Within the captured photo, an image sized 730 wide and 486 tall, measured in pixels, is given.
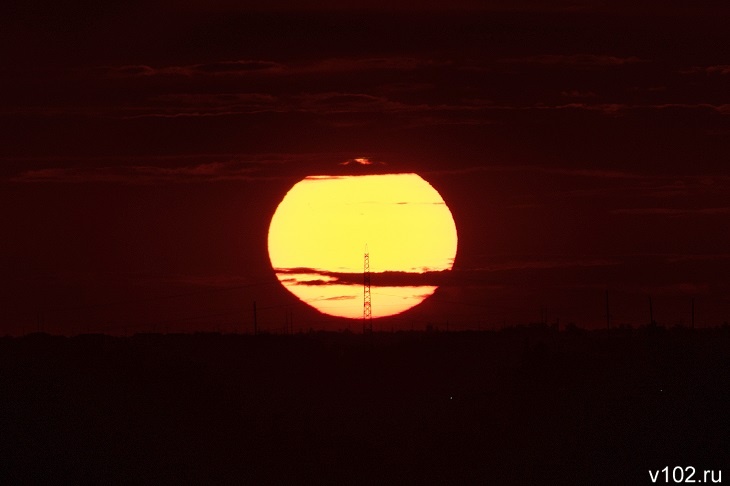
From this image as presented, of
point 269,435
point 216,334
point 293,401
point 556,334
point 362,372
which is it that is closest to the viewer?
point 269,435

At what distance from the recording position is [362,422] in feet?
373

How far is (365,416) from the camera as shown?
116750mm

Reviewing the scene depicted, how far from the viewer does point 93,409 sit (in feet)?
357

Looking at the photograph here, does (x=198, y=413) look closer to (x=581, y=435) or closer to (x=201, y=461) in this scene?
(x=201, y=461)

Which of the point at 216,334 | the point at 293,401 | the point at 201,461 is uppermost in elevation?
the point at 216,334

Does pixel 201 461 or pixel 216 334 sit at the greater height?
pixel 216 334

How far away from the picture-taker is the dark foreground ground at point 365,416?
9719 centimetres

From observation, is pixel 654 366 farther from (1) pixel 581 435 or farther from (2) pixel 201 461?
(2) pixel 201 461

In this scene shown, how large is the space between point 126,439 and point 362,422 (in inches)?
691

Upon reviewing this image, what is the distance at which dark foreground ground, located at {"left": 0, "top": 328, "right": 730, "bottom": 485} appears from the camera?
319ft

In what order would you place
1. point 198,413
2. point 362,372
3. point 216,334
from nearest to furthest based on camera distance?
point 198,413 → point 362,372 → point 216,334

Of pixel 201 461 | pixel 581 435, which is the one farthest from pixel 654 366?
pixel 201 461

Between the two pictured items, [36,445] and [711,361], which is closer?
[36,445]

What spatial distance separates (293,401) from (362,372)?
53.9ft
